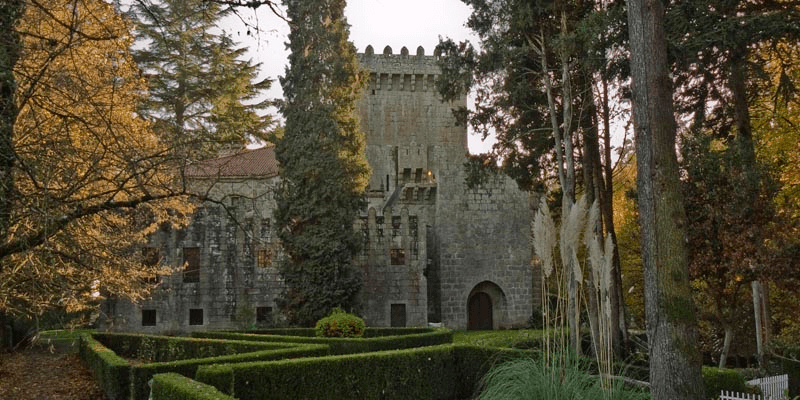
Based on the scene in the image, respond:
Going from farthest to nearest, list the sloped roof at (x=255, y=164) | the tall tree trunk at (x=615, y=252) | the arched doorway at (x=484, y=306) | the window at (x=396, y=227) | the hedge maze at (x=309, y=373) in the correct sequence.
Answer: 1. the sloped roof at (x=255, y=164)
2. the arched doorway at (x=484, y=306)
3. the window at (x=396, y=227)
4. the tall tree trunk at (x=615, y=252)
5. the hedge maze at (x=309, y=373)

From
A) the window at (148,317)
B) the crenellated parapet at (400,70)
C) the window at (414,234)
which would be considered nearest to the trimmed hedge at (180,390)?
the window at (148,317)

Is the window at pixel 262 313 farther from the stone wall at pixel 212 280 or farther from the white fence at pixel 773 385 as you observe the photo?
the white fence at pixel 773 385

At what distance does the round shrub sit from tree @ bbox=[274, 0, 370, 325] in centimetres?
480

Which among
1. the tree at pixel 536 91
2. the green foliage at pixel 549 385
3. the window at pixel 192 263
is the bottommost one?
the green foliage at pixel 549 385

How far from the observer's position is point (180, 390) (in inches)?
319

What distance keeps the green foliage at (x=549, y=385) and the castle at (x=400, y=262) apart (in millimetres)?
16564

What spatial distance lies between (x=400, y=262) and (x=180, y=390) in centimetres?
1787

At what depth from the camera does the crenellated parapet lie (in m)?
36.9

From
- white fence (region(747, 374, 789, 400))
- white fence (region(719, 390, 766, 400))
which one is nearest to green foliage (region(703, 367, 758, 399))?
white fence (region(719, 390, 766, 400))

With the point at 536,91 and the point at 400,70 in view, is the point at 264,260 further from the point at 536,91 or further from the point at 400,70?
the point at 400,70

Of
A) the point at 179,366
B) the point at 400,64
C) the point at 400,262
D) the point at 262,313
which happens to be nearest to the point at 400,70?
the point at 400,64

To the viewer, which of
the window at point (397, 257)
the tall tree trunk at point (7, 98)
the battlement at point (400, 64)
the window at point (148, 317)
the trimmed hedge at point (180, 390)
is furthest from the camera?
the battlement at point (400, 64)

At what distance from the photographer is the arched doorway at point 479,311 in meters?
27.7

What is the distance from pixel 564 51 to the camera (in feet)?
48.6
